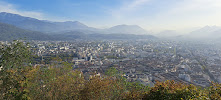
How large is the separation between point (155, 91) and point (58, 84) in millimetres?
3021

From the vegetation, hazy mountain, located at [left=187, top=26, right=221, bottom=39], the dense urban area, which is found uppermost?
hazy mountain, located at [left=187, top=26, right=221, bottom=39]

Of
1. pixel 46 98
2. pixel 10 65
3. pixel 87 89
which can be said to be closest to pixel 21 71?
pixel 10 65

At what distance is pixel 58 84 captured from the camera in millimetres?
4633

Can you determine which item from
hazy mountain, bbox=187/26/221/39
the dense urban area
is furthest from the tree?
hazy mountain, bbox=187/26/221/39

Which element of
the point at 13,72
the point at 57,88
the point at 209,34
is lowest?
the point at 57,88

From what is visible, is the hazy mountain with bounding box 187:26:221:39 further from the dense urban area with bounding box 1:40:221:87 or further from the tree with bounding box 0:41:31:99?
the tree with bounding box 0:41:31:99

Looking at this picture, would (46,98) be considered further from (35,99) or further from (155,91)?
(155,91)

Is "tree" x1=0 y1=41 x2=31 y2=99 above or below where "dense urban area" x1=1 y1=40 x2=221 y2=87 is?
above

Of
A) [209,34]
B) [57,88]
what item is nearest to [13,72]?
[57,88]

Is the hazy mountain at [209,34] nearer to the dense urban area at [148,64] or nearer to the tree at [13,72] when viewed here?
the dense urban area at [148,64]

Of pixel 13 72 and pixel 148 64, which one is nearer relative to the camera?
pixel 13 72

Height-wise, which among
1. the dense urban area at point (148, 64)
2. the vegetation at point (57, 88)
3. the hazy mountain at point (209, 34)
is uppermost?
the hazy mountain at point (209, 34)

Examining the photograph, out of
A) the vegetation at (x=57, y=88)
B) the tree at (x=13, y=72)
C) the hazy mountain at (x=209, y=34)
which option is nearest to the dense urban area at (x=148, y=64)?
the vegetation at (x=57, y=88)

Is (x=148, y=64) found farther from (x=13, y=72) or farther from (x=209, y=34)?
(x=209, y=34)
